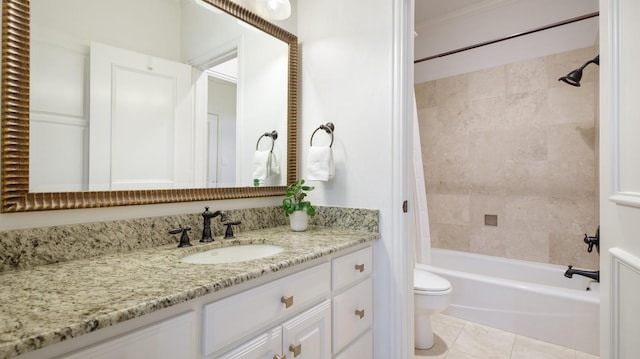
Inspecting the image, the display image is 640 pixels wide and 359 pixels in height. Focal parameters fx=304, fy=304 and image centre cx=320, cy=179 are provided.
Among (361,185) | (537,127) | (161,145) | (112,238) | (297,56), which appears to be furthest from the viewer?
(537,127)

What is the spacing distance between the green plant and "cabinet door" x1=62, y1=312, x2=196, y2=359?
832mm

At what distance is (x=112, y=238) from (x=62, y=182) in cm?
24

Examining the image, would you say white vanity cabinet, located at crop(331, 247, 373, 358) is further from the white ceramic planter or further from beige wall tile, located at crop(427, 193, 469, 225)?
beige wall tile, located at crop(427, 193, 469, 225)

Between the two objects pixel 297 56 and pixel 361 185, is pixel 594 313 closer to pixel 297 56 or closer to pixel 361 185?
pixel 361 185

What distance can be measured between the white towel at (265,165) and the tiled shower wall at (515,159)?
6.42 feet

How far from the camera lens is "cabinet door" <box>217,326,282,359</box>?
2.74 ft

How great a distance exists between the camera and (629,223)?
894 mm

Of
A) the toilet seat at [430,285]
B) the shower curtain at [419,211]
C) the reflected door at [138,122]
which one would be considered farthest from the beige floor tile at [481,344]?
the reflected door at [138,122]

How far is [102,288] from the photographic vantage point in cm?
72

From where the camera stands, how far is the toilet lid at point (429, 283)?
182 centimetres

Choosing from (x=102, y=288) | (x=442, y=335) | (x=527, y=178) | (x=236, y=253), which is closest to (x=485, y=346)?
(x=442, y=335)

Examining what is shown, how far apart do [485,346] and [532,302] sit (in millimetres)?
438

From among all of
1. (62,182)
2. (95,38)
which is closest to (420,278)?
(62,182)

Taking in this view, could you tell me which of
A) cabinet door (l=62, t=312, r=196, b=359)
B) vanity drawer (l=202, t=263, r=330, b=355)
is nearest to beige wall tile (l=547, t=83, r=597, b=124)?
vanity drawer (l=202, t=263, r=330, b=355)
